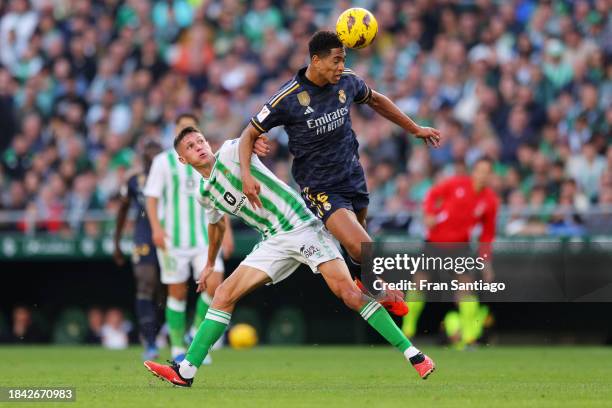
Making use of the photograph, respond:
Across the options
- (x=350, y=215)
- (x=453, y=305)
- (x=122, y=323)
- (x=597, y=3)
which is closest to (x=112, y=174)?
(x=122, y=323)

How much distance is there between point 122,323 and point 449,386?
9728 mm

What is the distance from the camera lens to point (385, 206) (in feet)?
56.6

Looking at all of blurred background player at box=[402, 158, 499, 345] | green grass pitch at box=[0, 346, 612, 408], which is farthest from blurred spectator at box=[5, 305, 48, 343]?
blurred background player at box=[402, 158, 499, 345]

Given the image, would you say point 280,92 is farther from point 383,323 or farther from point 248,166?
point 383,323

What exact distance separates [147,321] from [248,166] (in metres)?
5.01

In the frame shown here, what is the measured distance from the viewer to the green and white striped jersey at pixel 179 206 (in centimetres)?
1317

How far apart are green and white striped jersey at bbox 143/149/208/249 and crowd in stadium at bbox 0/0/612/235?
428 centimetres

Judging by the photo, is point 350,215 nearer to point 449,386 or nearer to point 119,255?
point 449,386

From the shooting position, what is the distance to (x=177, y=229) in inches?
522

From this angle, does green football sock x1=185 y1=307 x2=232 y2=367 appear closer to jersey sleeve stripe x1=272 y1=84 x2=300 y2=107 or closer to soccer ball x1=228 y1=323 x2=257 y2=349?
jersey sleeve stripe x1=272 y1=84 x2=300 y2=107

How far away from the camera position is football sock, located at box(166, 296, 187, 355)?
12.9 meters

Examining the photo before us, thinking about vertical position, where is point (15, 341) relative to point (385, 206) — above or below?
below

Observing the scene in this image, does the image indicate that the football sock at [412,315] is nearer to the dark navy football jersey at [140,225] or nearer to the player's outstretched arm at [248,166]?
the dark navy football jersey at [140,225]

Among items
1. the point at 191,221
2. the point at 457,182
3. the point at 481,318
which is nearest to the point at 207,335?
the point at 191,221
